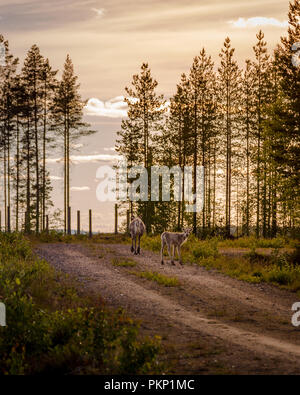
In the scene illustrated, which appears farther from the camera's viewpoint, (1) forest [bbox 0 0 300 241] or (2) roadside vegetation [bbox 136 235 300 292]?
(1) forest [bbox 0 0 300 241]

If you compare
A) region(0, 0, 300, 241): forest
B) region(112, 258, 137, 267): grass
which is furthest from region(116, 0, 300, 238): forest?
region(112, 258, 137, 267): grass

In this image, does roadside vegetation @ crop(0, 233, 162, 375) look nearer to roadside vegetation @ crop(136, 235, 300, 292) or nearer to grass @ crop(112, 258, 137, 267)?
grass @ crop(112, 258, 137, 267)

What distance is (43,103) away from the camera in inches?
1861

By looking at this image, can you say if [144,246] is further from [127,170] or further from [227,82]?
[227,82]

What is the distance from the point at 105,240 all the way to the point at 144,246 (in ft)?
24.1

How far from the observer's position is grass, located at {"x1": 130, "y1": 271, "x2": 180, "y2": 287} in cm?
1678

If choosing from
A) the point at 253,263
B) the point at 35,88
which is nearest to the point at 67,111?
the point at 35,88

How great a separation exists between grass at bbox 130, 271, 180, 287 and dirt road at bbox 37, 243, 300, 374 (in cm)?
22

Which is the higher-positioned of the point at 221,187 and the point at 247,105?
the point at 247,105

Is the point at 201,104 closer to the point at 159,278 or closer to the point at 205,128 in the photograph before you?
the point at 205,128

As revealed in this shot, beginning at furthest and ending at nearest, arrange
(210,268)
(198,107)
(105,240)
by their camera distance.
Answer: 1. (198,107)
2. (105,240)
3. (210,268)

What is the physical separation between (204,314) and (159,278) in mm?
4171
